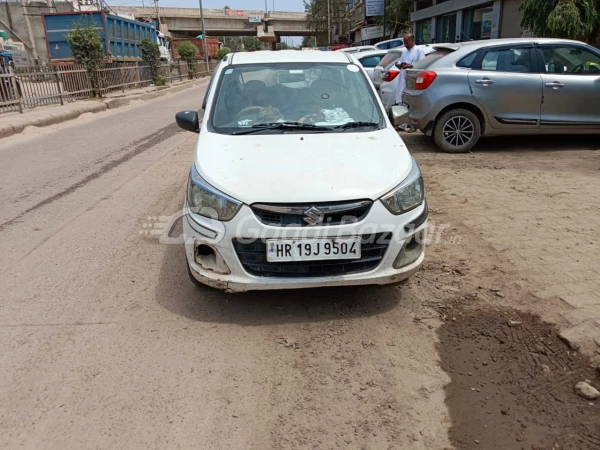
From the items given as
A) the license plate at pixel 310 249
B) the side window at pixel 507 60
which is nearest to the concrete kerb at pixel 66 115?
the side window at pixel 507 60

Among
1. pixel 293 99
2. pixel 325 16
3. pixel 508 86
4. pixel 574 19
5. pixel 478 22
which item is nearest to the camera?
pixel 293 99

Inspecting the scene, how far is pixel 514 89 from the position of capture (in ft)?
25.2

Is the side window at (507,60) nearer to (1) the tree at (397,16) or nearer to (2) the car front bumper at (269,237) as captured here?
(2) the car front bumper at (269,237)

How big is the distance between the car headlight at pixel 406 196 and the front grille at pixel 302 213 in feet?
0.68

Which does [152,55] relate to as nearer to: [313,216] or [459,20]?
[459,20]

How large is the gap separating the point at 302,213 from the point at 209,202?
0.66 m

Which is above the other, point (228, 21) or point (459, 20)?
point (228, 21)

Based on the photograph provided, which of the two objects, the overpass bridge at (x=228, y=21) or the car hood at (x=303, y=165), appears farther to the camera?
the overpass bridge at (x=228, y=21)

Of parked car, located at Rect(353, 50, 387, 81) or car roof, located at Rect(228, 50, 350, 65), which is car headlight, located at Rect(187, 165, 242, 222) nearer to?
car roof, located at Rect(228, 50, 350, 65)

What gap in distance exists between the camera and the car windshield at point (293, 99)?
4.15 metres

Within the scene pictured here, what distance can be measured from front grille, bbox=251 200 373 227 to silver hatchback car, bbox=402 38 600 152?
533 cm

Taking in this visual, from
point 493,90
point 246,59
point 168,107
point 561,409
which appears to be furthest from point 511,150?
point 168,107

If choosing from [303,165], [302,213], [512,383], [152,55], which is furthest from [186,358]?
[152,55]

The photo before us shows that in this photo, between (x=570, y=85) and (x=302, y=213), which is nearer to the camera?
(x=302, y=213)
